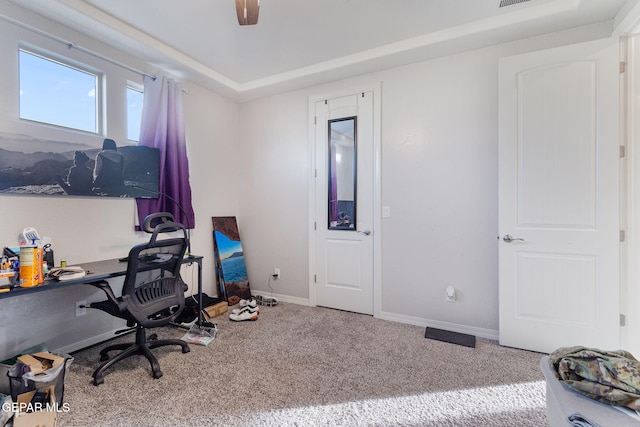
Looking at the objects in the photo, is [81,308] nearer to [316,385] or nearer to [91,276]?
[91,276]

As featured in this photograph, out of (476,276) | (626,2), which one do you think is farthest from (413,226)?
(626,2)

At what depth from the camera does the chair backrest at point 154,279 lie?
190cm

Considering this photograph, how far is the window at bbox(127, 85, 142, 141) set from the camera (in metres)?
2.72

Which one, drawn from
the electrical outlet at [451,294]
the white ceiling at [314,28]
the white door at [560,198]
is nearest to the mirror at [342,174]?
the white ceiling at [314,28]

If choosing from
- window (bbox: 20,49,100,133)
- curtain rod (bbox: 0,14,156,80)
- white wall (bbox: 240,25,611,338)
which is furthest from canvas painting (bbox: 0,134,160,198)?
white wall (bbox: 240,25,611,338)

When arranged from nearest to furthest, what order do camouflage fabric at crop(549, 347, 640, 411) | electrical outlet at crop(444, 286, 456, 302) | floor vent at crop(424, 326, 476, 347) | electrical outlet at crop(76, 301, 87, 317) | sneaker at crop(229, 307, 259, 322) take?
1. camouflage fabric at crop(549, 347, 640, 411)
2. electrical outlet at crop(76, 301, 87, 317)
3. floor vent at crop(424, 326, 476, 347)
4. electrical outlet at crop(444, 286, 456, 302)
5. sneaker at crop(229, 307, 259, 322)

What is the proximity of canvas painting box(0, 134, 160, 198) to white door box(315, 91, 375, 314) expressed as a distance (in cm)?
176

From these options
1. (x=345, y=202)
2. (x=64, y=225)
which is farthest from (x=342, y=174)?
(x=64, y=225)

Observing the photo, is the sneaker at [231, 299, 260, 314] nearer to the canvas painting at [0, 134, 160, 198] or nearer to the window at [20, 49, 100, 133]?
the canvas painting at [0, 134, 160, 198]

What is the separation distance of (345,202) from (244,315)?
1624mm

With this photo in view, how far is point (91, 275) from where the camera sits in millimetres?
1970

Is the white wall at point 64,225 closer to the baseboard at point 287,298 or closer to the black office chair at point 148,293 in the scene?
the black office chair at point 148,293

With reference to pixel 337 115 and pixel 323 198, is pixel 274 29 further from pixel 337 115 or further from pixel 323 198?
pixel 323 198

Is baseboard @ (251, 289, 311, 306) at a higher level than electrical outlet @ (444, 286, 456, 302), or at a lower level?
lower
